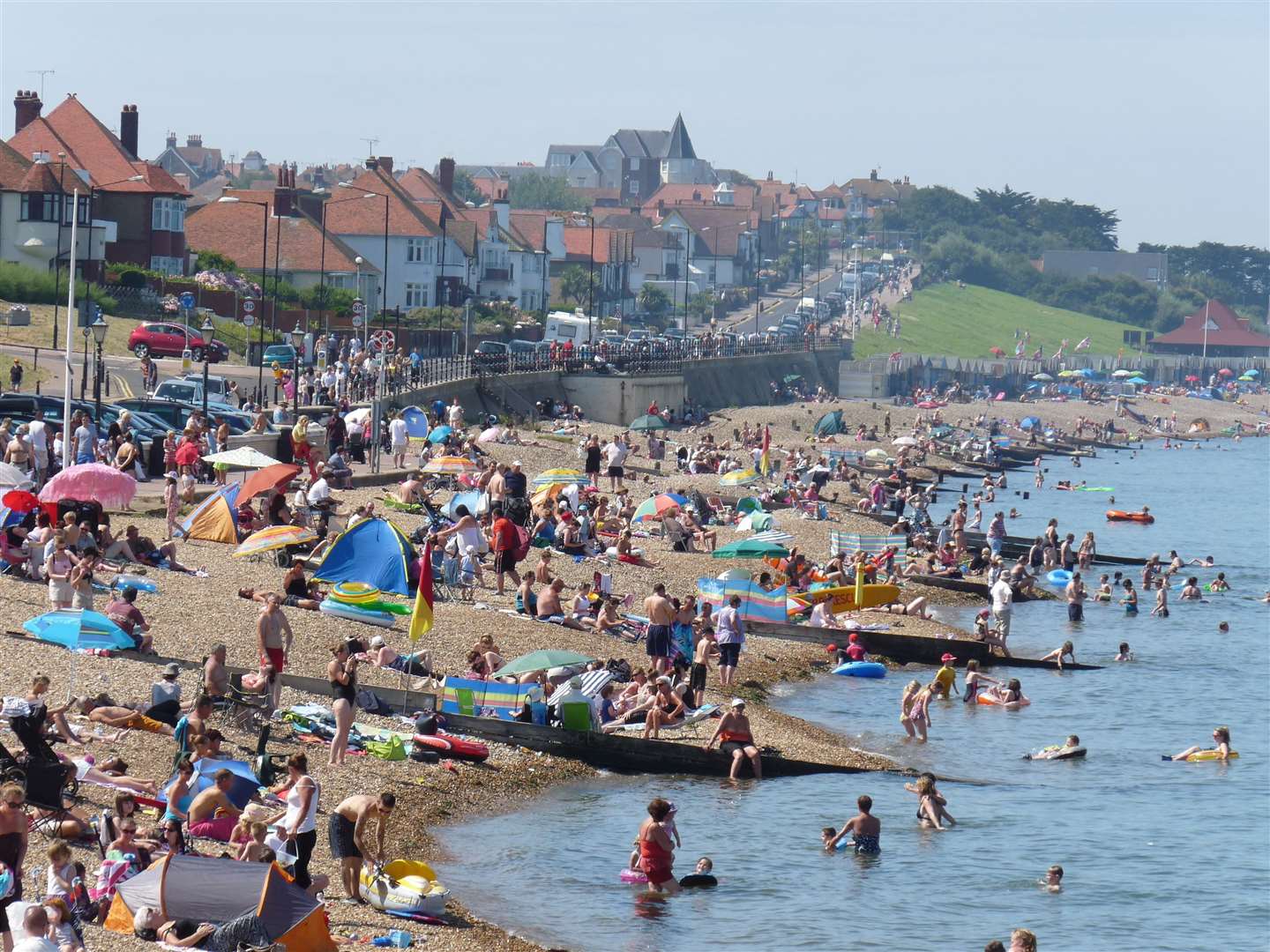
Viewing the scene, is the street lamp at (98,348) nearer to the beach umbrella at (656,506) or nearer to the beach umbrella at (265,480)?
the beach umbrella at (265,480)

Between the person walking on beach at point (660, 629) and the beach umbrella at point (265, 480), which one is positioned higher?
the beach umbrella at point (265, 480)

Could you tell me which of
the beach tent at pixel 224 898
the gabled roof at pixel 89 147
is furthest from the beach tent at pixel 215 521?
the gabled roof at pixel 89 147

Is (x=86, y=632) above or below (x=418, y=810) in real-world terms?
above

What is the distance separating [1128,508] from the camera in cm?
6406

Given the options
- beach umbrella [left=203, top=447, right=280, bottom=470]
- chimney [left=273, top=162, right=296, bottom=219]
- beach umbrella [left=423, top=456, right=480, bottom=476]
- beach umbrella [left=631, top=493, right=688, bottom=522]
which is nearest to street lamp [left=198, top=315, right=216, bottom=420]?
beach umbrella [left=203, top=447, right=280, bottom=470]

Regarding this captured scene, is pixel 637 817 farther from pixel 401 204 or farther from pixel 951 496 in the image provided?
pixel 401 204

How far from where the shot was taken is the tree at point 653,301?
4316 inches

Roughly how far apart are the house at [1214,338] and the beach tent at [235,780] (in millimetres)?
141870

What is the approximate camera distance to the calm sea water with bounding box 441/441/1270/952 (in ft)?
51.8

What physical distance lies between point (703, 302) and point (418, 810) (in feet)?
338

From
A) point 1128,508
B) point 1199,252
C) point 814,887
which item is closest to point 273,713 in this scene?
point 814,887

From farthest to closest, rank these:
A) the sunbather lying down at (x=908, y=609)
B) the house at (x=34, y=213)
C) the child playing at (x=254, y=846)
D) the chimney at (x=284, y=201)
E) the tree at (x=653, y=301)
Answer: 1. the tree at (x=653, y=301)
2. the chimney at (x=284, y=201)
3. the house at (x=34, y=213)
4. the sunbather lying down at (x=908, y=609)
5. the child playing at (x=254, y=846)

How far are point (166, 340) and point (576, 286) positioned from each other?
178 ft

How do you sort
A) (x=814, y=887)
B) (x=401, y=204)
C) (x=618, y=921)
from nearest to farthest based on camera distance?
(x=618, y=921) → (x=814, y=887) → (x=401, y=204)
